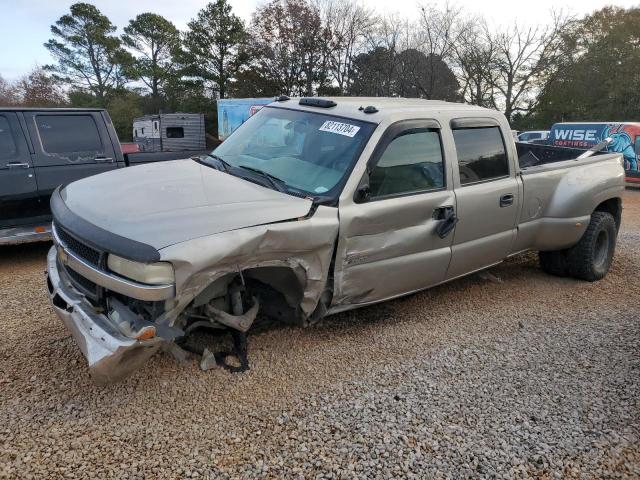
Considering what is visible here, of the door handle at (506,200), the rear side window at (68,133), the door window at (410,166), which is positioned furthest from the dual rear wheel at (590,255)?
the rear side window at (68,133)

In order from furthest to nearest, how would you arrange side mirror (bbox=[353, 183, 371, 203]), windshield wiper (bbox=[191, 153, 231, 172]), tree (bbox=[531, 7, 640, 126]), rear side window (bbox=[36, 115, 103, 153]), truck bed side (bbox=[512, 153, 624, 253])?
tree (bbox=[531, 7, 640, 126]), rear side window (bbox=[36, 115, 103, 153]), truck bed side (bbox=[512, 153, 624, 253]), windshield wiper (bbox=[191, 153, 231, 172]), side mirror (bbox=[353, 183, 371, 203])

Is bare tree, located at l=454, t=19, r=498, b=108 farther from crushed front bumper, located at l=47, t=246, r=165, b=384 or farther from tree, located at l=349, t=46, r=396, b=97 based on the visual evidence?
crushed front bumper, located at l=47, t=246, r=165, b=384

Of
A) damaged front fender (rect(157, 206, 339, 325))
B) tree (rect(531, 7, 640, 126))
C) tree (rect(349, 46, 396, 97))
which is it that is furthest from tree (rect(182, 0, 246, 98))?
damaged front fender (rect(157, 206, 339, 325))

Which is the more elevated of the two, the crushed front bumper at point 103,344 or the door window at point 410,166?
the door window at point 410,166

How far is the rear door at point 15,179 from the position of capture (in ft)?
17.5

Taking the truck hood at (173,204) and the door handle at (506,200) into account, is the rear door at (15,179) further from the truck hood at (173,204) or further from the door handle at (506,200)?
the door handle at (506,200)

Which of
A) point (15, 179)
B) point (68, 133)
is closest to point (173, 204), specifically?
point (15, 179)

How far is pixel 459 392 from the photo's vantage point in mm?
3100

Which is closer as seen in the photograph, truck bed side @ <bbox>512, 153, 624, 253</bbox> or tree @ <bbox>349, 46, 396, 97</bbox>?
truck bed side @ <bbox>512, 153, 624, 253</bbox>

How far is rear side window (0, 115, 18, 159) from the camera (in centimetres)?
542

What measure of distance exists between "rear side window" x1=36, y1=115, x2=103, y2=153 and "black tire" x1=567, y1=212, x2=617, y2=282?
18.8 feet

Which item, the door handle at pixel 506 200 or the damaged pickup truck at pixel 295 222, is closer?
the damaged pickup truck at pixel 295 222

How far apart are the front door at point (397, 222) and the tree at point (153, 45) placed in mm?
40465

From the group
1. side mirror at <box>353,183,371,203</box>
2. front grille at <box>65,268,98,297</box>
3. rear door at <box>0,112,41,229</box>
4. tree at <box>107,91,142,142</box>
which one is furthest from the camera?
tree at <box>107,91,142,142</box>
